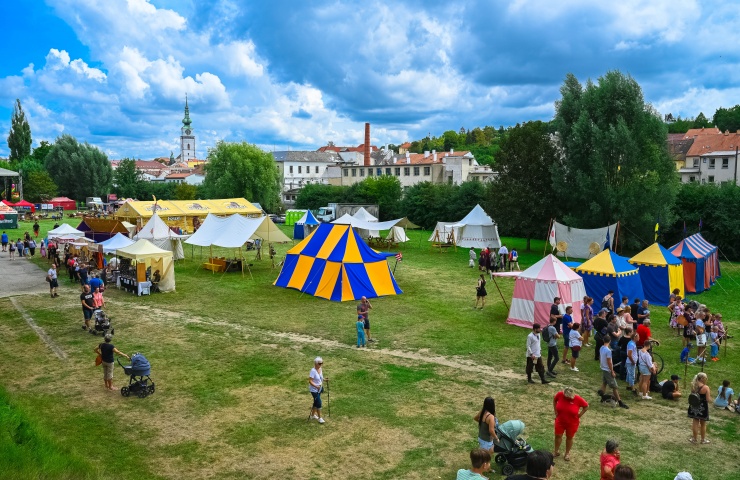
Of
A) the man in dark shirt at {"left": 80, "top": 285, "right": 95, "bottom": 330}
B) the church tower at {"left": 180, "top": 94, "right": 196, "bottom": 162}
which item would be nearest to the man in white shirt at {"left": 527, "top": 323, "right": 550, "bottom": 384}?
the man in dark shirt at {"left": 80, "top": 285, "right": 95, "bottom": 330}

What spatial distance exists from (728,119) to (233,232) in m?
87.6

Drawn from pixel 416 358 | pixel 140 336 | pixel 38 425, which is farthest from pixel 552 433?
pixel 140 336

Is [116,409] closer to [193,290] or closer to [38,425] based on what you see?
[38,425]

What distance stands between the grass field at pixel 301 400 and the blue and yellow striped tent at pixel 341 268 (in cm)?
118

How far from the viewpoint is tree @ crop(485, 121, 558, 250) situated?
2972cm

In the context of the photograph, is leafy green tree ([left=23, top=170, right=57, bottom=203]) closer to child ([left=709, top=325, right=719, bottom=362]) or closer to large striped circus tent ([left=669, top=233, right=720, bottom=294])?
large striped circus tent ([left=669, top=233, right=720, bottom=294])

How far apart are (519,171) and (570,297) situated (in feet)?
55.3

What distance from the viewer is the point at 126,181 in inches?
3027

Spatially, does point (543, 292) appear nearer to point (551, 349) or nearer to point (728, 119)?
point (551, 349)

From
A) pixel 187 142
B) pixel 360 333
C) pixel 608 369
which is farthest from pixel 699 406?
pixel 187 142

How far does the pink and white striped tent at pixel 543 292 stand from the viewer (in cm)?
1438

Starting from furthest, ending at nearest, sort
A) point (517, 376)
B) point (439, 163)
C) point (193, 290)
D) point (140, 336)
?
point (439, 163) < point (193, 290) < point (140, 336) < point (517, 376)

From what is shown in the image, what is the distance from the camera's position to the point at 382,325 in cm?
1491

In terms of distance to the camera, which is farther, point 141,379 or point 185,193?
point 185,193
